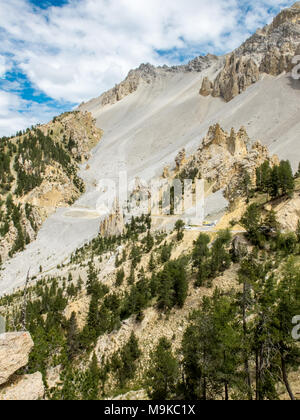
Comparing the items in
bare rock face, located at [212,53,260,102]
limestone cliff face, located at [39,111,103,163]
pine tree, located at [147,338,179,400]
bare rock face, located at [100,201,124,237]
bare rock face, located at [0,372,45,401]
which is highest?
bare rock face, located at [212,53,260,102]

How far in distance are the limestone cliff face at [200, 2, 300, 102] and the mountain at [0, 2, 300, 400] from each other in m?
1.07

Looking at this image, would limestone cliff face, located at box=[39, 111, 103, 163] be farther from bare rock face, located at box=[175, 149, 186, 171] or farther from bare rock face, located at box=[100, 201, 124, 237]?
bare rock face, located at box=[100, 201, 124, 237]

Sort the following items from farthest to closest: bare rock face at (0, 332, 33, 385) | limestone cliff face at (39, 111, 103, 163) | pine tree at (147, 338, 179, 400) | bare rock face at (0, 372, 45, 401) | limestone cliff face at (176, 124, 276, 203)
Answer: limestone cliff face at (39, 111, 103, 163) → limestone cliff face at (176, 124, 276, 203) → pine tree at (147, 338, 179, 400) → bare rock face at (0, 372, 45, 401) → bare rock face at (0, 332, 33, 385)

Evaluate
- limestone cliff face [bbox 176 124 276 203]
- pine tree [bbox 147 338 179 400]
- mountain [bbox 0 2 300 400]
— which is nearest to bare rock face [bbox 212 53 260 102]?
mountain [bbox 0 2 300 400]

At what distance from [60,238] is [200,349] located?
206 ft

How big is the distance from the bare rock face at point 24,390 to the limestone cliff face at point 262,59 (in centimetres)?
14001

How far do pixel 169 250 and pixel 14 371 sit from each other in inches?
1014

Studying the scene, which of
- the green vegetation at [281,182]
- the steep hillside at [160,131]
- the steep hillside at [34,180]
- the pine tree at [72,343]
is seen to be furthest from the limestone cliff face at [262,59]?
the pine tree at [72,343]

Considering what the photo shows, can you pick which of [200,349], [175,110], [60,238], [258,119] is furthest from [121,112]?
[200,349]

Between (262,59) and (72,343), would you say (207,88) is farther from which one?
(72,343)

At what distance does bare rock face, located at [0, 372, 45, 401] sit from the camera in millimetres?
7342

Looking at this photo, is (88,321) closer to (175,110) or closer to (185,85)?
(175,110)

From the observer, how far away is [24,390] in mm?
7531

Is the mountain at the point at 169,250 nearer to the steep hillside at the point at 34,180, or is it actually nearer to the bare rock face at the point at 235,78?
the steep hillside at the point at 34,180
